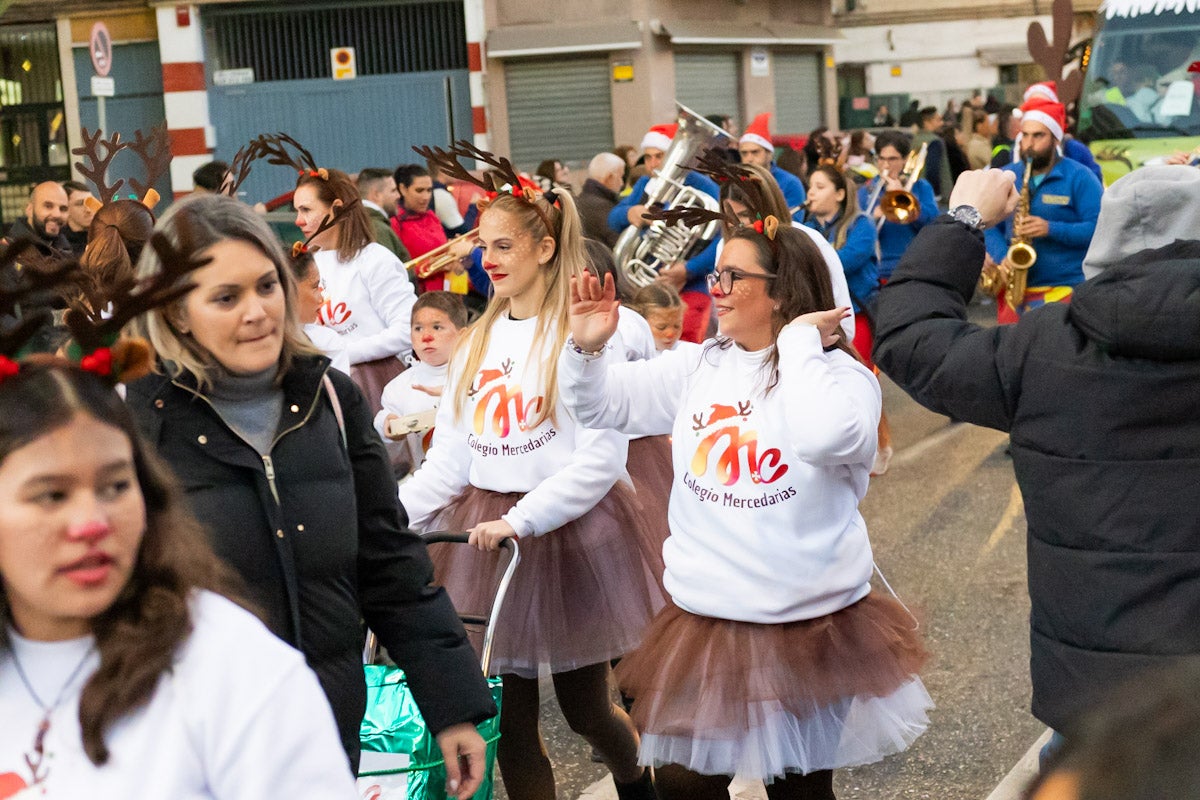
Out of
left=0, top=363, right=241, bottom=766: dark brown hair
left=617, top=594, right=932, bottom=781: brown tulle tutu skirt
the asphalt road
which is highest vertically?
left=0, top=363, right=241, bottom=766: dark brown hair

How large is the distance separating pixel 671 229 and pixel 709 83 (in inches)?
615

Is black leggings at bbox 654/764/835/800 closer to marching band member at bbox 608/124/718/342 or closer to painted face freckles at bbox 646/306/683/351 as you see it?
painted face freckles at bbox 646/306/683/351

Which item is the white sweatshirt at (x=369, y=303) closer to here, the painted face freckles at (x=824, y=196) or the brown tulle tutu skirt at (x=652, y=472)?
the brown tulle tutu skirt at (x=652, y=472)

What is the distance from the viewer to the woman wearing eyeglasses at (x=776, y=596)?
3.81 m

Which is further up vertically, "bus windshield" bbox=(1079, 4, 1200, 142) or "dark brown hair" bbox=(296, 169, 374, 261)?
"bus windshield" bbox=(1079, 4, 1200, 142)

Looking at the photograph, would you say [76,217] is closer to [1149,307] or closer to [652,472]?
[652,472]

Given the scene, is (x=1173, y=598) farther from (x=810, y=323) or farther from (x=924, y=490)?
(x=924, y=490)

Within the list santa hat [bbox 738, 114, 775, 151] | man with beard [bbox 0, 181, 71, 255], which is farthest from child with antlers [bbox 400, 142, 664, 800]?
santa hat [bbox 738, 114, 775, 151]

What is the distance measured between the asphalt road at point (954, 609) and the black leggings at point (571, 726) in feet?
2.26

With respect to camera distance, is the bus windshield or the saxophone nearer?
the saxophone

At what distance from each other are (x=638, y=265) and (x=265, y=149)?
408 cm

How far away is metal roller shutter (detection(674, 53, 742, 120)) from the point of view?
25.3m

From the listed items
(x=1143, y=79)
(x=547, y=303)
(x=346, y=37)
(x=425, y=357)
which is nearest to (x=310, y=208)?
(x=425, y=357)

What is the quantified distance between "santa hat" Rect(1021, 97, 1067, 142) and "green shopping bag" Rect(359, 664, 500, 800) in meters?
7.70
